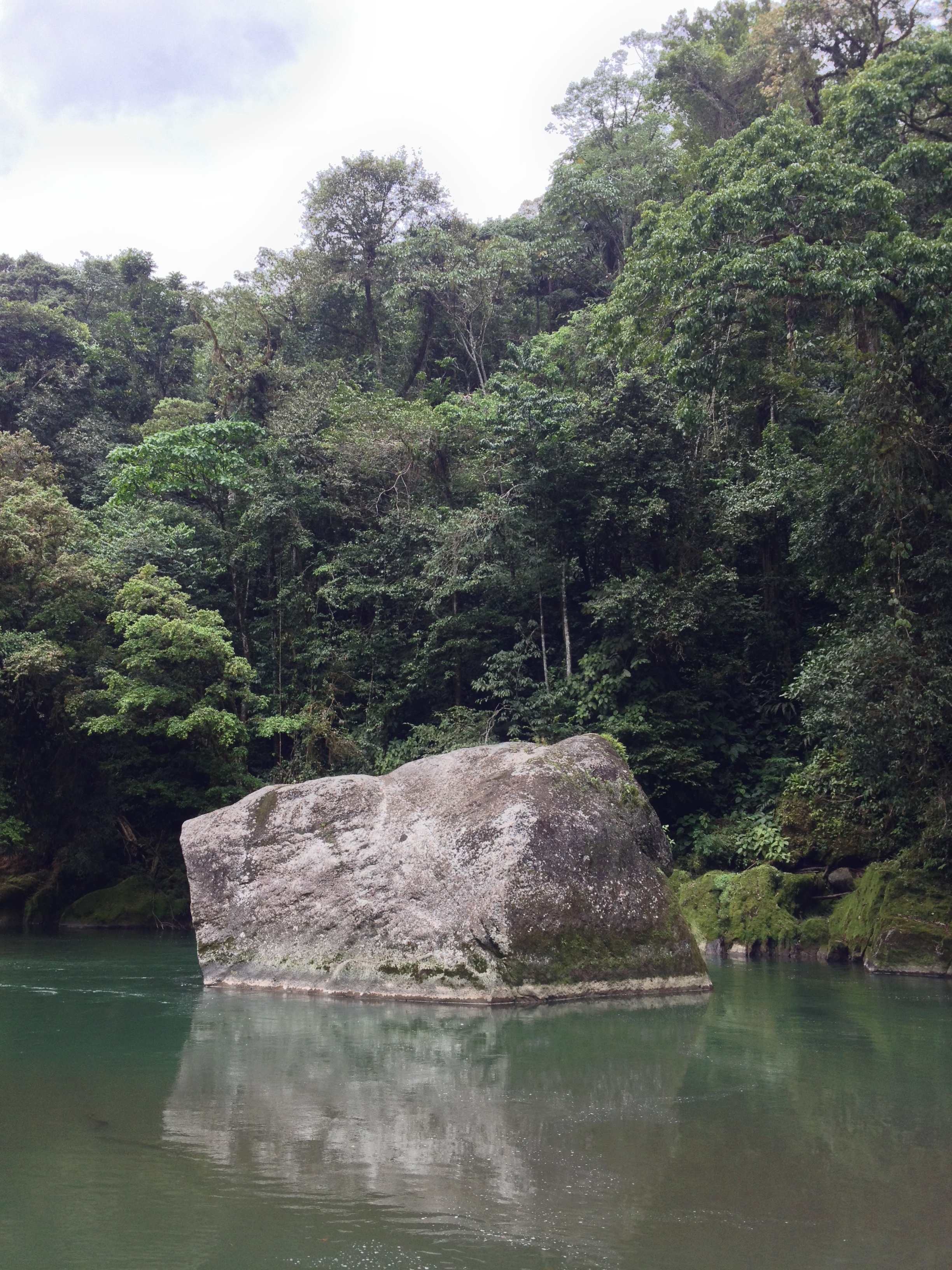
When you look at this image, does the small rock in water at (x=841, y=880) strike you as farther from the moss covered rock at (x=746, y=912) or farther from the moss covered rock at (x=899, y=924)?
the moss covered rock at (x=899, y=924)

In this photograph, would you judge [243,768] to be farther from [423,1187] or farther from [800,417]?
[423,1187]

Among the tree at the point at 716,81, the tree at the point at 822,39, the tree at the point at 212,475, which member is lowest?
the tree at the point at 212,475

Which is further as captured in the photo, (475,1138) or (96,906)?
(96,906)

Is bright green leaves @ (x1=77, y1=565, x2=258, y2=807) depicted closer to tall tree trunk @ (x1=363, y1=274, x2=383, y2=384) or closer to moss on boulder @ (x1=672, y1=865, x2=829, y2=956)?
moss on boulder @ (x1=672, y1=865, x2=829, y2=956)

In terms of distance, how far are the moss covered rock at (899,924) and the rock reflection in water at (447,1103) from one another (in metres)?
4.95

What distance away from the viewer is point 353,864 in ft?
37.3

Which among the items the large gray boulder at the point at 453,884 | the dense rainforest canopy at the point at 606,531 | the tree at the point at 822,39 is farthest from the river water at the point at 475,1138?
the tree at the point at 822,39

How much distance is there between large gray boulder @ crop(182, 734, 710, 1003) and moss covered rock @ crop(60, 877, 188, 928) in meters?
8.41

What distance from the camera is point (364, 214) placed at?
3089cm

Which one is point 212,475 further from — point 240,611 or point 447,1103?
point 447,1103

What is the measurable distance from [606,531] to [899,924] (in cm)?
989

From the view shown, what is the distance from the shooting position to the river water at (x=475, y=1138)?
13.5ft

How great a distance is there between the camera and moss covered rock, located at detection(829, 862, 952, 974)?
13.2 metres

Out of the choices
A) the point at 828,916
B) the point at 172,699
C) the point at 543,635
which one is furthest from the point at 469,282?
the point at 828,916
